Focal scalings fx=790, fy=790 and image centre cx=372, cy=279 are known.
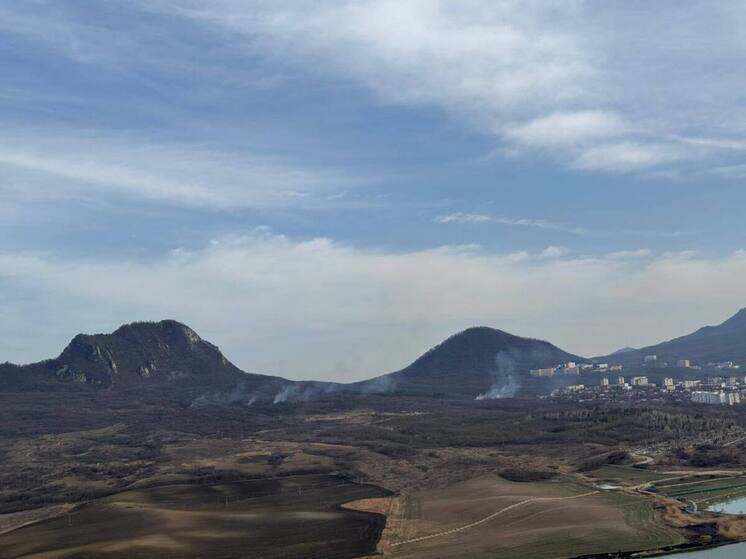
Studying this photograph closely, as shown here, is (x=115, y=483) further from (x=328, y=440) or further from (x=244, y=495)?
(x=328, y=440)

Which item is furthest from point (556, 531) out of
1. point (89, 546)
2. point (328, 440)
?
point (328, 440)

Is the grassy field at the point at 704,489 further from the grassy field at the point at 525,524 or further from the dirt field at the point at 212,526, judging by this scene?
the dirt field at the point at 212,526

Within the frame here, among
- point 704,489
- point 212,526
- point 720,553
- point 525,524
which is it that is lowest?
point 720,553

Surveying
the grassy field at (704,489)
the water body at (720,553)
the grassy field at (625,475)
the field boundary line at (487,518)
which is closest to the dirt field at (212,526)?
the field boundary line at (487,518)

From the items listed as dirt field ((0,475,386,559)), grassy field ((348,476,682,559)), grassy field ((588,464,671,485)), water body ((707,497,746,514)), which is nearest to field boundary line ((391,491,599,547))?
grassy field ((348,476,682,559))

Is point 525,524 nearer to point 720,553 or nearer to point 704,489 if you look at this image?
point 720,553

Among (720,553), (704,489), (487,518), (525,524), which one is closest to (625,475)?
(704,489)
